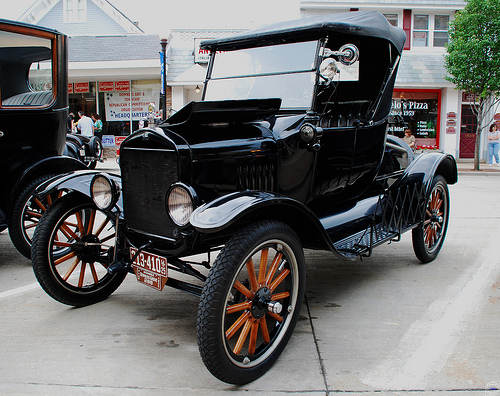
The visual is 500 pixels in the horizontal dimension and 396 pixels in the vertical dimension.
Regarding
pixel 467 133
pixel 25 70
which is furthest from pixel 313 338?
pixel 467 133

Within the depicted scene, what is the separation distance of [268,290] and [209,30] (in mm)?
17541

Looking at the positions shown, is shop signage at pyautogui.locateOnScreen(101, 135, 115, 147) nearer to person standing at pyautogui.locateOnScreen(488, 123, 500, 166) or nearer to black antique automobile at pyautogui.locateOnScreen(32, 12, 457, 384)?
person standing at pyautogui.locateOnScreen(488, 123, 500, 166)

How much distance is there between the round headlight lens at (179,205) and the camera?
2680mm

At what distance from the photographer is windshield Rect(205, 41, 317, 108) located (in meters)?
3.63

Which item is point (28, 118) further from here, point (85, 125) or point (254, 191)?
point (85, 125)

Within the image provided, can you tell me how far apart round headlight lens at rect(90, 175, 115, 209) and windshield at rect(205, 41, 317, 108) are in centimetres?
136

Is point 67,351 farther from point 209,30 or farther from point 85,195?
point 209,30

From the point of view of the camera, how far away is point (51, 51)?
4.85m

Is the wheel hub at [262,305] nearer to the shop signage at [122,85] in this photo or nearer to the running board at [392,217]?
the running board at [392,217]

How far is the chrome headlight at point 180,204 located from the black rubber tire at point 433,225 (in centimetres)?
269

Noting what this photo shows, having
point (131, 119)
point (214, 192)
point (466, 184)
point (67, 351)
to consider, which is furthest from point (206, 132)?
point (131, 119)

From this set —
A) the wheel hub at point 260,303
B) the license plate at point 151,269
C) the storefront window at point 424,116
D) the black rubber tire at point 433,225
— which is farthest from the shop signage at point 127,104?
the wheel hub at point 260,303

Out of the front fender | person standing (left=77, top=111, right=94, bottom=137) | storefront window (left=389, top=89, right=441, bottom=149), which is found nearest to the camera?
the front fender

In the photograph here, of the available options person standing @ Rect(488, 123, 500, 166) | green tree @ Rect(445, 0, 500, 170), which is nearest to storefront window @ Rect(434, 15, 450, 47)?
green tree @ Rect(445, 0, 500, 170)
